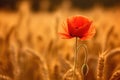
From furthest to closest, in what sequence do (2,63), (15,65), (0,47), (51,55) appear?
(0,47) < (51,55) < (2,63) < (15,65)

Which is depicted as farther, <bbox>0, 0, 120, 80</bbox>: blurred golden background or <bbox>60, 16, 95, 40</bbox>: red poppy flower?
<bbox>0, 0, 120, 80</bbox>: blurred golden background

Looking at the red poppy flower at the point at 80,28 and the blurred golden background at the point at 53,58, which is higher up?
the red poppy flower at the point at 80,28

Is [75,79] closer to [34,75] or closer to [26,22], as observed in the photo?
[34,75]

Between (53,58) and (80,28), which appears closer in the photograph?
(80,28)

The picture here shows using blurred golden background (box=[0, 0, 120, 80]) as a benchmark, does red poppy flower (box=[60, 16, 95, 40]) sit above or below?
above

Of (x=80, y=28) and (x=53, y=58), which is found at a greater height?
(x=80, y=28)

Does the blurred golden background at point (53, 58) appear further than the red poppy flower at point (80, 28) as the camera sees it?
Yes

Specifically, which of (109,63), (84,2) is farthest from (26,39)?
(84,2)

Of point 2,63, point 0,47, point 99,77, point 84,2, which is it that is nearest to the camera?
point 99,77
